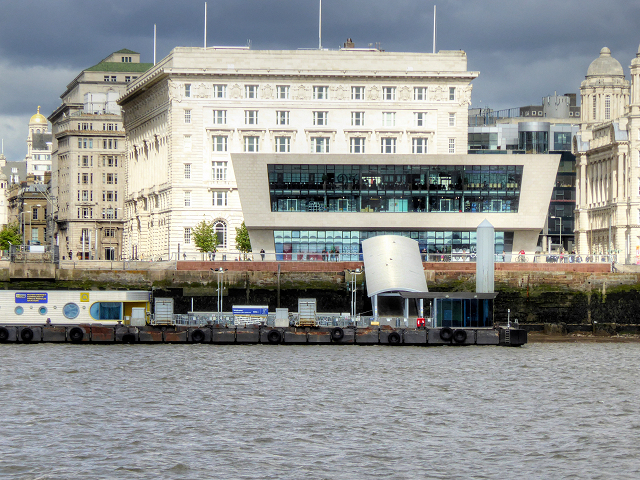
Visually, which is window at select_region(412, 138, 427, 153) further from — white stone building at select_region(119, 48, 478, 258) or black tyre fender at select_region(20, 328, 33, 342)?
black tyre fender at select_region(20, 328, 33, 342)

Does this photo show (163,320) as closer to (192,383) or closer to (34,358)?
(34,358)

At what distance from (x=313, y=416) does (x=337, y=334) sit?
117 ft

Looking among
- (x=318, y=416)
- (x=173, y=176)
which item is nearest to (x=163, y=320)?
(x=318, y=416)

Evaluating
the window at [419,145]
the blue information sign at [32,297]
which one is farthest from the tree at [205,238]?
the blue information sign at [32,297]

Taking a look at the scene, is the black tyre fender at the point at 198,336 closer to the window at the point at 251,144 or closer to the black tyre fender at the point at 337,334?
the black tyre fender at the point at 337,334

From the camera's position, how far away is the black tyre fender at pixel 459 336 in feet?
293

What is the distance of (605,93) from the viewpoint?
197875 mm

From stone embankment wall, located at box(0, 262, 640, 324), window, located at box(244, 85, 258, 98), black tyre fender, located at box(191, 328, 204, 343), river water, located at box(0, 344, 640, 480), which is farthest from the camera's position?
window, located at box(244, 85, 258, 98)

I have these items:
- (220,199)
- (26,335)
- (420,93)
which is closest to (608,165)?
(420,93)

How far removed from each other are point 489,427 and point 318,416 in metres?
7.14

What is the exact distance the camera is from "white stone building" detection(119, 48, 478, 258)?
496 ft

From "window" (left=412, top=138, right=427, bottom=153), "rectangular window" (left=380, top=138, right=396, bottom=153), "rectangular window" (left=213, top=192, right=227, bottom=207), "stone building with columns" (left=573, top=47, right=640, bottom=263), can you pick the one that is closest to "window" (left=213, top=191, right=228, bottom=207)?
"rectangular window" (left=213, top=192, right=227, bottom=207)

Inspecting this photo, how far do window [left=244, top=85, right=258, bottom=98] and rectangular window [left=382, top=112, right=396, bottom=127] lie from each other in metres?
15.3

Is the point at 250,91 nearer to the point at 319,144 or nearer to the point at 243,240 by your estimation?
the point at 319,144
